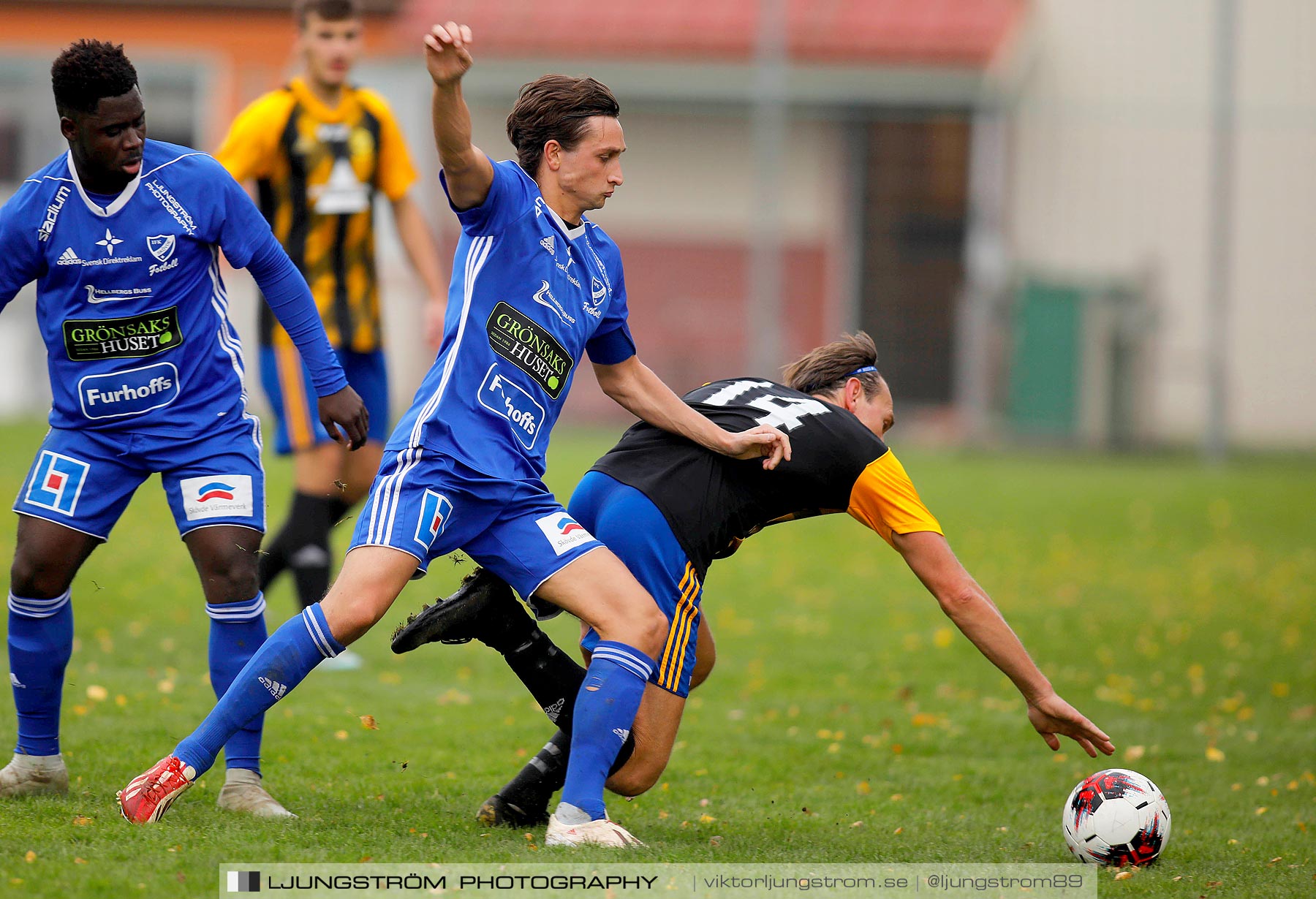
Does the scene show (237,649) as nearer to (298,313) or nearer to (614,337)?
(298,313)

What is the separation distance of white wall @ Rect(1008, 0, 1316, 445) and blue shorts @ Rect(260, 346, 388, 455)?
41.5ft

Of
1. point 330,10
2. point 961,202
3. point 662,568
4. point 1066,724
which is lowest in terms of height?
point 1066,724

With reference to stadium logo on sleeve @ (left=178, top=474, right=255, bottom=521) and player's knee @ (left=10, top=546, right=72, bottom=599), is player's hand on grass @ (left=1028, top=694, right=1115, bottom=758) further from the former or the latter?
player's knee @ (left=10, top=546, right=72, bottom=599)

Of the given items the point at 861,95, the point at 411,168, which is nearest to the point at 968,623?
the point at 411,168

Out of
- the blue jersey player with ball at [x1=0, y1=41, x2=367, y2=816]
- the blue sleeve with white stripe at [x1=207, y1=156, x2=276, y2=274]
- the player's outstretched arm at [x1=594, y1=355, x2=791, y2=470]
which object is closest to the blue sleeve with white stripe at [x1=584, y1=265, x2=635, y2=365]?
the player's outstretched arm at [x1=594, y1=355, x2=791, y2=470]

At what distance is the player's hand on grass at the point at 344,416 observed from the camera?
4.41 m

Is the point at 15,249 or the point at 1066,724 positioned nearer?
the point at 15,249

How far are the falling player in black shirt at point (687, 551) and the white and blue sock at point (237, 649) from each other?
555mm

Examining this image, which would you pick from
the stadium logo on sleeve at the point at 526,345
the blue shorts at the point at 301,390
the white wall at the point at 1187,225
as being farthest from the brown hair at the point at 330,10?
the white wall at the point at 1187,225

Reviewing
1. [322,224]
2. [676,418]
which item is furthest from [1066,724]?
[322,224]

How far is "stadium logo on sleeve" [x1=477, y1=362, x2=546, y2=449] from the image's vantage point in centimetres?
416

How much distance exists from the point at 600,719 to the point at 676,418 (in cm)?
97

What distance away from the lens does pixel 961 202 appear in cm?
1856

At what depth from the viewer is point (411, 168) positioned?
6816 mm
